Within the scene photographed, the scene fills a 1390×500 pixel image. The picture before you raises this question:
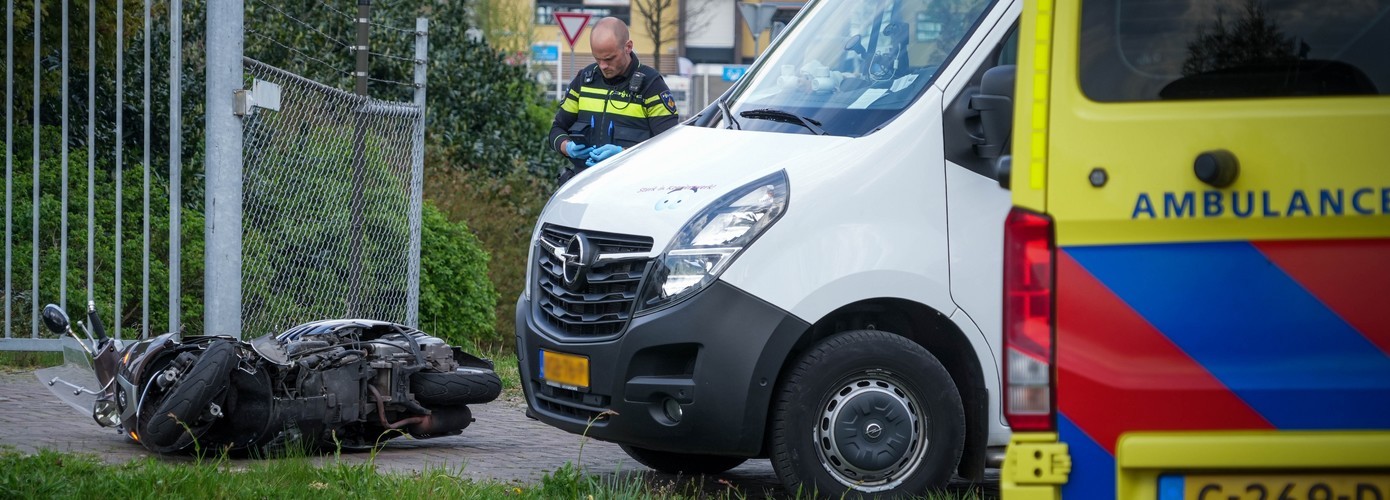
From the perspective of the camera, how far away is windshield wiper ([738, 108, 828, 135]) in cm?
545

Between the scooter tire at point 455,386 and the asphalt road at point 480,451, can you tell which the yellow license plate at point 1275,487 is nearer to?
the asphalt road at point 480,451

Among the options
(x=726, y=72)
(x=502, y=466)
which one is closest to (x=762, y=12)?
(x=726, y=72)

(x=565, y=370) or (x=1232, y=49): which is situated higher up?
(x=1232, y=49)

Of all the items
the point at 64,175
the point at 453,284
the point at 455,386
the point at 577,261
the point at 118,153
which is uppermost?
the point at 118,153

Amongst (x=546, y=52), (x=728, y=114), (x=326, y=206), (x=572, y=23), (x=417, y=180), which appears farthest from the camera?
(x=546, y=52)

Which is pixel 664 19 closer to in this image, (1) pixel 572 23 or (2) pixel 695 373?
(1) pixel 572 23

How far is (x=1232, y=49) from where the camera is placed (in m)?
3.18

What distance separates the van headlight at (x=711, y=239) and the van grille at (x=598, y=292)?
0.09 m

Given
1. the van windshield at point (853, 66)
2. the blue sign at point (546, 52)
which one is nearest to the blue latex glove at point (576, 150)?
the van windshield at point (853, 66)

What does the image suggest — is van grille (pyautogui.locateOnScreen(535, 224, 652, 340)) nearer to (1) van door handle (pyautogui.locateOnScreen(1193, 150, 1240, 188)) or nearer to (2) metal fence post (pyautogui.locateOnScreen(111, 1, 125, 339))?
(1) van door handle (pyautogui.locateOnScreen(1193, 150, 1240, 188))

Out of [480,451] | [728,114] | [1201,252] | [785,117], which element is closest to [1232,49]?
[1201,252]

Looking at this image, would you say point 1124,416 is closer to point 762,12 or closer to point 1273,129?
point 1273,129

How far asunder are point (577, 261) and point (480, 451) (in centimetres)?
155

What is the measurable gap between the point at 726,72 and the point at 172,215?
2653 cm
